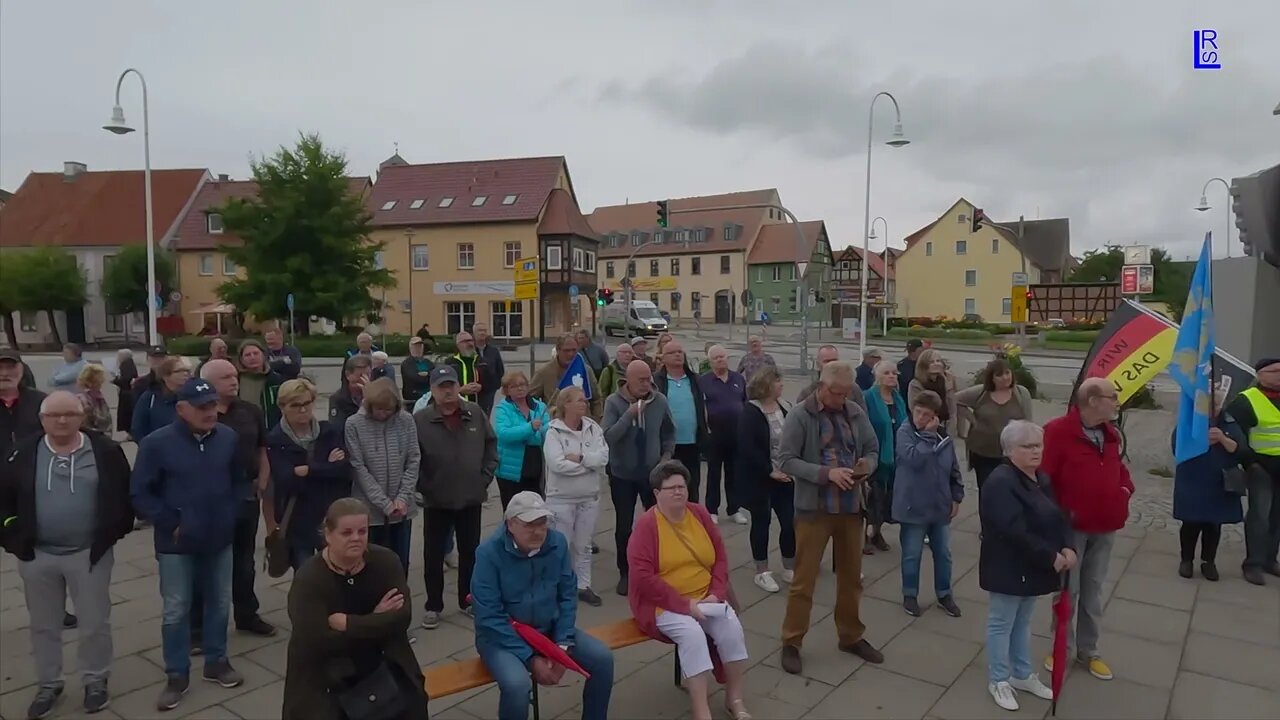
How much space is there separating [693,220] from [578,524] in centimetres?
7215

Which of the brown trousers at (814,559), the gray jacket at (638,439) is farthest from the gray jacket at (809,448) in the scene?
the gray jacket at (638,439)

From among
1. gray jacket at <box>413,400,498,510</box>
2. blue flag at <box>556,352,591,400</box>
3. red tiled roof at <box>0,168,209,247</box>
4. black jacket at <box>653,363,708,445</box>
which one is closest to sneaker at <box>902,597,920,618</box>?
black jacket at <box>653,363,708,445</box>

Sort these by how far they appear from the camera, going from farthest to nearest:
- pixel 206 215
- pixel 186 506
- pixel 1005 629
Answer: pixel 206 215
pixel 1005 629
pixel 186 506

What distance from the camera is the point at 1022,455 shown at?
14.5 ft

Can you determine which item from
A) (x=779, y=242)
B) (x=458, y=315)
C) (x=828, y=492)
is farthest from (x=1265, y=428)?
(x=779, y=242)

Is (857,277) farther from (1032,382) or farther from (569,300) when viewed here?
(1032,382)

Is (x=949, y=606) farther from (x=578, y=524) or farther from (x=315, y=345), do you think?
(x=315, y=345)

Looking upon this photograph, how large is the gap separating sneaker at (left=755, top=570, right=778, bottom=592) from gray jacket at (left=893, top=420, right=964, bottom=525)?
111 cm

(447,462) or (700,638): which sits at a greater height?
(447,462)

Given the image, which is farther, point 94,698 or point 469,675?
point 94,698

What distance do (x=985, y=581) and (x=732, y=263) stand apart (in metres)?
70.1

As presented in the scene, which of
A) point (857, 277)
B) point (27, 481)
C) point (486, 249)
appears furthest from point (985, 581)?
point (857, 277)

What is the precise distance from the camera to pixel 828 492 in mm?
4980

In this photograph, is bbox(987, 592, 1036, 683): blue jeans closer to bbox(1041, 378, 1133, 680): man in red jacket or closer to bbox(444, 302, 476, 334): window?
bbox(1041, 378, 1133, 680): man in red jacket
